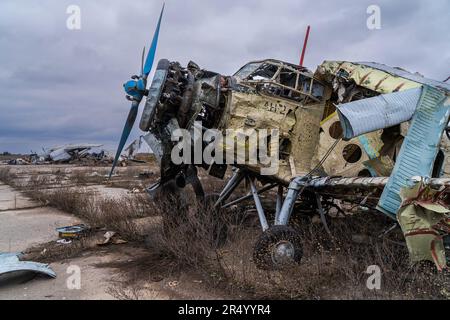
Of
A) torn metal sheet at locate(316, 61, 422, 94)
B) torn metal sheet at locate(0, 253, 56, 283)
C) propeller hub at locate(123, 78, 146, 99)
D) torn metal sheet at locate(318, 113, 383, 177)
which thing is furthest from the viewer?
torn metal sheet at locate(318, 113, 383, 177)

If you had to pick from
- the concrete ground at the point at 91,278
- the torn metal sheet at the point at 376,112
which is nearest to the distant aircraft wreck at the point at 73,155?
the concrete ground at the point at 91,278

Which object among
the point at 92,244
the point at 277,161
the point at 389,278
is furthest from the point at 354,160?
the point at 92,244

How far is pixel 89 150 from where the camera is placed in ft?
166

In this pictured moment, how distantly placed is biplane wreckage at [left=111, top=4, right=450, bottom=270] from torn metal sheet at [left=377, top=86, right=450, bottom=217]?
15mm

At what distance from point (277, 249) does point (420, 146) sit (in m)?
2.71

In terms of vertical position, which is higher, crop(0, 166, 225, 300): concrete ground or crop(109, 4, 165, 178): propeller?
crop(109, 4, 165, 178): propeller

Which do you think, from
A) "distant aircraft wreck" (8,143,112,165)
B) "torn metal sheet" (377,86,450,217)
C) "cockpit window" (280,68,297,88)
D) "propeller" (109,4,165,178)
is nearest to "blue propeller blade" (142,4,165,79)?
"propeller" (109,4,165,178)

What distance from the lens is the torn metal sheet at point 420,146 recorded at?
214 inches

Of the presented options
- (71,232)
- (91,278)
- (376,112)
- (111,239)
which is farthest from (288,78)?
(71,232)

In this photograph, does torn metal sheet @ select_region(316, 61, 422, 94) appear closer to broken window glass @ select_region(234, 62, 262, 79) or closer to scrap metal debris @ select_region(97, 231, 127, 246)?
broken window glass @ select_region(234, 62, 262, 79)

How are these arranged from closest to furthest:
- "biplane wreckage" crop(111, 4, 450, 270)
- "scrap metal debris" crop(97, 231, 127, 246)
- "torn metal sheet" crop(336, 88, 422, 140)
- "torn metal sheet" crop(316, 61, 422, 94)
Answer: "torn metal sheet" crop(336, 88, 422, 140), "biplane wreckage" crop(111, 4, 450, 270), "torn metal sheet" crop(316, 61, 422, 94), "scrap metal debris" crop(97, 231, 127, 246)

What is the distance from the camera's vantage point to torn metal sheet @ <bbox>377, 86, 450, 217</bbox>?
543 cm

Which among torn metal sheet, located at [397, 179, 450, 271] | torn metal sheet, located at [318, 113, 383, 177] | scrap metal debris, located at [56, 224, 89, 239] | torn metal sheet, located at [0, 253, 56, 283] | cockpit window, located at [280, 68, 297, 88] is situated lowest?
scrap metal debris, located at [56, 224, 89, 239]
